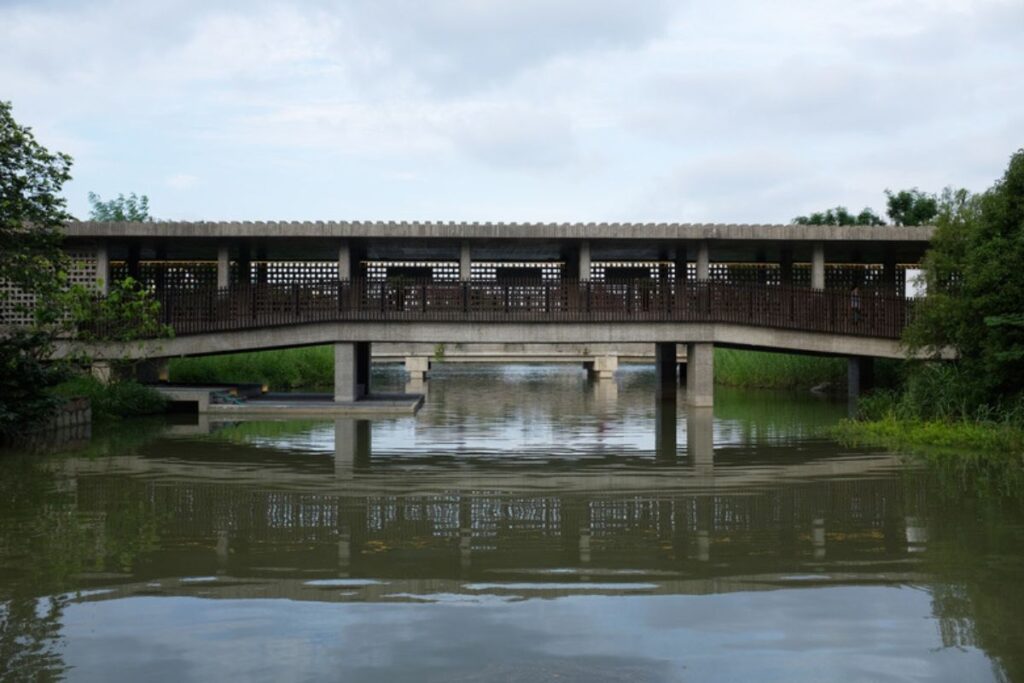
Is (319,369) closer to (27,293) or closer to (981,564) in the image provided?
(27,293)

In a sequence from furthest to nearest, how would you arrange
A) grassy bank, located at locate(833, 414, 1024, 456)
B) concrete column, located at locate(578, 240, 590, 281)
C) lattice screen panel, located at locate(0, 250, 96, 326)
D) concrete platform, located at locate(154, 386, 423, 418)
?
concrete column, located at locate(578, 240, 590, 281) → lattice screen panel, located at locate(0, 250, 96, 326) → concrete platform, located at locate(154, 386, 423, 418) → grassy bank, located at locate(833, 414, 1024, 456)

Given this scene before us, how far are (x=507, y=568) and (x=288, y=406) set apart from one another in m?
15.9

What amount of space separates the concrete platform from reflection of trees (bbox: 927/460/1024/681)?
12.8 metres

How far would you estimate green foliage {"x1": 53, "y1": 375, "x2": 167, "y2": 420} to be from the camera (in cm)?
1916

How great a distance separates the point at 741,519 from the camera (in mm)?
8828

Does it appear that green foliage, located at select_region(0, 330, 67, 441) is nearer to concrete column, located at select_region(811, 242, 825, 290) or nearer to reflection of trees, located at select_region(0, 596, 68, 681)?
reflection of trees, located at select_region(0, 596, 68, 681)

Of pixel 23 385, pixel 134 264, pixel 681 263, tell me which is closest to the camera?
pixel 23 385

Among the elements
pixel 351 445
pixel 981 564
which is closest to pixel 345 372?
pixel 351 445

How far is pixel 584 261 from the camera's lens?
23312mm

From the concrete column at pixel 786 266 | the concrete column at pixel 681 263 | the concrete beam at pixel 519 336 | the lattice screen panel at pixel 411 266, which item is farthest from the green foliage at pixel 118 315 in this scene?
the concrete column at pixel 786 266

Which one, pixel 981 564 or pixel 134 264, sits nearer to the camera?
pixel 981 564

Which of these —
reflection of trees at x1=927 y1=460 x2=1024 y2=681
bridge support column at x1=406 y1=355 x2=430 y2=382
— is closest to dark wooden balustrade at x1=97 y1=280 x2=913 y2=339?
reflection of trees at x1=927 y1=460 x2=1024 y2=681

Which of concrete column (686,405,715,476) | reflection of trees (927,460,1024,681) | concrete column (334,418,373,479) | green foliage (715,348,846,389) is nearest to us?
reflection of trees (927,460,1024,681)

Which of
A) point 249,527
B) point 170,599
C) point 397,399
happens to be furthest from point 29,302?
point 170,599
